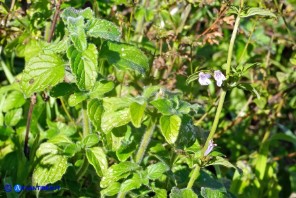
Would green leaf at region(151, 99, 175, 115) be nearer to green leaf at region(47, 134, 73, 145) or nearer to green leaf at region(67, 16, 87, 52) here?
green leaf at region(67, 16, 87, 52)

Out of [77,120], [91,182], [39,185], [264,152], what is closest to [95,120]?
[39,185]

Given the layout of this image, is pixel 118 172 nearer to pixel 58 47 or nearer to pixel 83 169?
pixel 83 169

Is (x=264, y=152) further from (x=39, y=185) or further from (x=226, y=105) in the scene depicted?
(x=39, y=185)

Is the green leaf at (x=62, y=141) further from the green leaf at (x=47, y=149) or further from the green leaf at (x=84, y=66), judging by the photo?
the green leaf at (x=84, y=66)

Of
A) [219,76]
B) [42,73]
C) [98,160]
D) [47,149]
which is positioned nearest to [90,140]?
[98,160]

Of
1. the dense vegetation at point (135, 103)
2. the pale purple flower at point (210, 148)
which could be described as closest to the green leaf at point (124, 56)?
the dense vegetation at point (135, 103)
